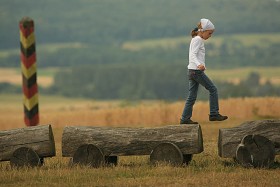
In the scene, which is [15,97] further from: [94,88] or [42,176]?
[42,176]

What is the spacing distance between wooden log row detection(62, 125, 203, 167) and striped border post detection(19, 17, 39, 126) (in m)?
5.85

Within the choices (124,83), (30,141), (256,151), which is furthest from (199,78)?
(124,83)

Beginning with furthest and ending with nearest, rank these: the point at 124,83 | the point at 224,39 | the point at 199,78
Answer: the point at 224,39 < the point at 124,83 < the point at 199,78

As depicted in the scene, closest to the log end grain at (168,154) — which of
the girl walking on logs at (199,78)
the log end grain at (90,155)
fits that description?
the log end grain at (90,155)

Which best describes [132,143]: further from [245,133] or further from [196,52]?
[196,52]

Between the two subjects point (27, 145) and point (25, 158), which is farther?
point (27, 145)

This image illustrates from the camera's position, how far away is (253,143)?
15.5 meters

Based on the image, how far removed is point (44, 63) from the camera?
164875mm

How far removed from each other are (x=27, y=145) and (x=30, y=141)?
80 millimetres

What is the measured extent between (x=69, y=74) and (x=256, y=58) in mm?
32289

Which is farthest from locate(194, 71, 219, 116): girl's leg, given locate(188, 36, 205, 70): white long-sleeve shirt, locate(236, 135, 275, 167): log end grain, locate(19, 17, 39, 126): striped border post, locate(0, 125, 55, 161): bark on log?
locate(19, 17, 39, 126): striped border post

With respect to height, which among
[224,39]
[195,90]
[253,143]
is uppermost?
[224,39]

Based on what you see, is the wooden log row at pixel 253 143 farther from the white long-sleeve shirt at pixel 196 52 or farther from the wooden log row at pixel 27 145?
the wooden log row at pixel 27 145

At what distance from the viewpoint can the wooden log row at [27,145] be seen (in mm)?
16234
